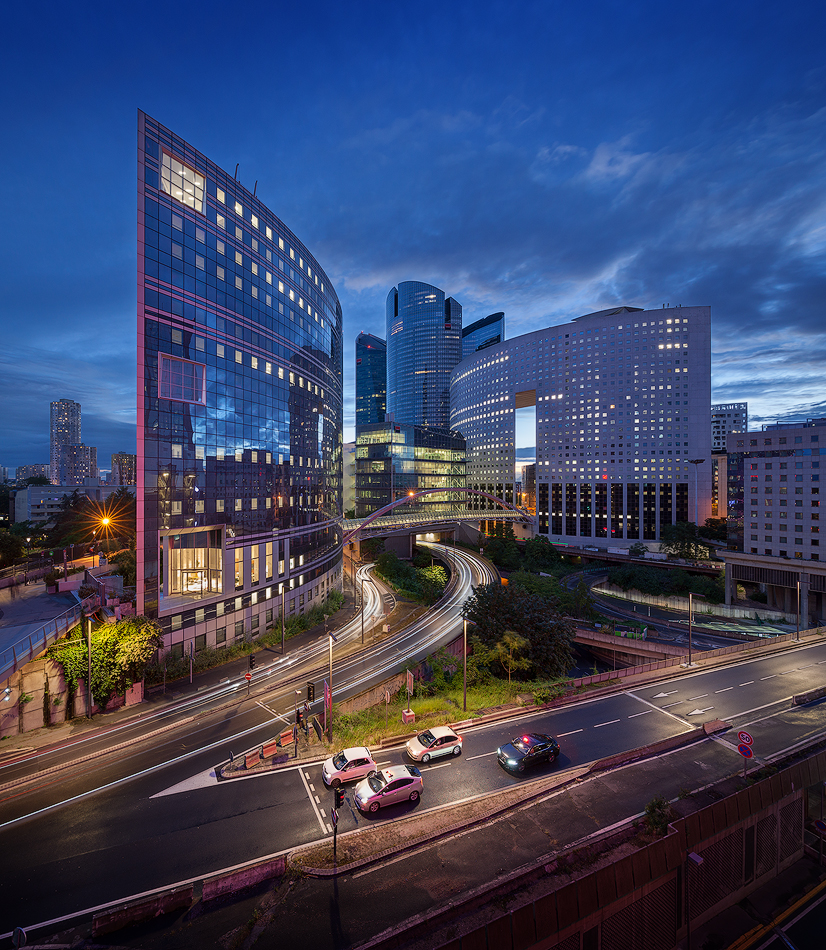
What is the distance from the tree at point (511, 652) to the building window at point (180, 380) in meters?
32.6

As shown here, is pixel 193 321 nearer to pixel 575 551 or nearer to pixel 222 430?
pixel 222 430

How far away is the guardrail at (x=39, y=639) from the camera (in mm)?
18917

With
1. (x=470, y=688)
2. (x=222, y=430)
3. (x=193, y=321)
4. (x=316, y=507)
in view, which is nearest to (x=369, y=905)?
(x=470, y=688)

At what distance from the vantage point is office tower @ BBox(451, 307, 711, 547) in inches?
4311

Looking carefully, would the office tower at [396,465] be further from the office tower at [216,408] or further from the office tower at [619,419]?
the office tower at [216,408]

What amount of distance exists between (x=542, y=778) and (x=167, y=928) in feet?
48.3

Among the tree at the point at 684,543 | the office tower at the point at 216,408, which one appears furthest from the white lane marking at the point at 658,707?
the tree at the point at 684,543

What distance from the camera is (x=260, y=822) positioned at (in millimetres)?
15961

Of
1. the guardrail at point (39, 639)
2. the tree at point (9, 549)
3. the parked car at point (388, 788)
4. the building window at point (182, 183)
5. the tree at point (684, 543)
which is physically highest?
the building window at point (182, 183)

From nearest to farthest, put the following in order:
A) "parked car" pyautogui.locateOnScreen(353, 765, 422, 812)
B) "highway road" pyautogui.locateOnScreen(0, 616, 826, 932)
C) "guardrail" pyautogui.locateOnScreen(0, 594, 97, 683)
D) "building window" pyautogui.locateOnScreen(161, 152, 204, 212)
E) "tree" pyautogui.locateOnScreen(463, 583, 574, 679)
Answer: "highway road" pyautogui.locateOnScreen(0, 616, 826, 932), "parked car" pyautogui.locateOnScreen(353, 765, 422, 812), "guardrail" pyautogui.locateOnScreen(0, 594, 97, 683), "building window" pyautogui.locateOnScreen(161, 152, 204, 212), "tree" pyautogui.locateOnScreen(463, 583, 574, 679)

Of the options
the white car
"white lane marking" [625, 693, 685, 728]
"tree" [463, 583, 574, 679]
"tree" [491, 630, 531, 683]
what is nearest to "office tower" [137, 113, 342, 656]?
the white car

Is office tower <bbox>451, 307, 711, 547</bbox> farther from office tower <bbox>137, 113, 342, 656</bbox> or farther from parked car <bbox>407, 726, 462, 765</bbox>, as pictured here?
parked car <bbox>407, 726, 462, 765</bbox>

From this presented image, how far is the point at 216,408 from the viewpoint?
36.5 metres

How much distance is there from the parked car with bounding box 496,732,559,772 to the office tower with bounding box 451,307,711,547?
96.3 metres
